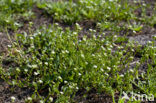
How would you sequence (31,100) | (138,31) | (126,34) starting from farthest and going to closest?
(138,31), (126,34), (31,100)

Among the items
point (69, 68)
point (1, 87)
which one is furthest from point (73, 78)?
point (1, 87)

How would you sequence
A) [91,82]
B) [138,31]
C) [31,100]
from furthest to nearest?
[138,31], [91,82], [31,100]

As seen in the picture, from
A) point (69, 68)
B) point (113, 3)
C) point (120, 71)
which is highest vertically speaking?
point (113, 3)

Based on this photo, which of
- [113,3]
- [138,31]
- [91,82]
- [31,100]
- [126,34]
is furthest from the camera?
[113,3]

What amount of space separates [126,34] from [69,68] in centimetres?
A: 151

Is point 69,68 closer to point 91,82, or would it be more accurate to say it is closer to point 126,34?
point 91,82

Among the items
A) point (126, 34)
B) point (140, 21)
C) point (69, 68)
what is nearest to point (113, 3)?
point (140, 21)

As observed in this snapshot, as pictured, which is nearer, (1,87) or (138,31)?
(1,87)

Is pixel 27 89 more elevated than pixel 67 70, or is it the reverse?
pixel 67 70

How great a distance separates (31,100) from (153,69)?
194 centimetres

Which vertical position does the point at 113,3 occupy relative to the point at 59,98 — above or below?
above

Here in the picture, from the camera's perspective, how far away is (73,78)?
135 inches

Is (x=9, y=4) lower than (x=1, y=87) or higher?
higher

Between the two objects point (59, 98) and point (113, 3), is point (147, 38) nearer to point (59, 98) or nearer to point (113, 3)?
point (113, 3)
